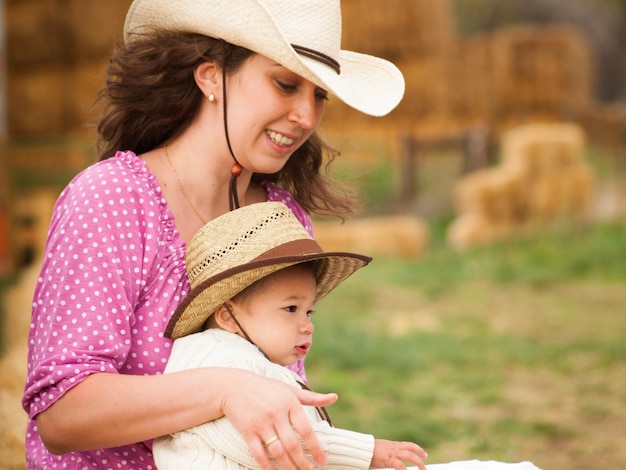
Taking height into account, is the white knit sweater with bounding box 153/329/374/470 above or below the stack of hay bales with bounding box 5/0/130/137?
below

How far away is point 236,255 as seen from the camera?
2.24 m

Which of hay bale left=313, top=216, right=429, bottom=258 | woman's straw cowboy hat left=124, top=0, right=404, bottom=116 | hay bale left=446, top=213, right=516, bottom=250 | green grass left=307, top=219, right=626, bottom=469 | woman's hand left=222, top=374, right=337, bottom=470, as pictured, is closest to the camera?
woman's hand left=222, top=374, right=337, bottom=470

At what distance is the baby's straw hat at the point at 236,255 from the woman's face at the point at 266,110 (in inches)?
7.1

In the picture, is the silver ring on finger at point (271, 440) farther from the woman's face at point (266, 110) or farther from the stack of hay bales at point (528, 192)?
the stack of hay bales at point (528, 192)

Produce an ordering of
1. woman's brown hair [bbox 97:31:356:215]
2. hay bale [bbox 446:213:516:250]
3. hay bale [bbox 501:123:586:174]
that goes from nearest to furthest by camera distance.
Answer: woman's brown hair [bbox 97:31:356:215] < hay bale [bbox 446:213:516:250] < hay bale [bbox 501:123:586:174]

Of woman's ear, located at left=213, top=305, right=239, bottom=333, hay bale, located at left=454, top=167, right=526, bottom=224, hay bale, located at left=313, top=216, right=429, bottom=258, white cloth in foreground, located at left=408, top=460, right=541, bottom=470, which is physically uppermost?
hay bale, located at left=454, top=167, right=526, bottom=224

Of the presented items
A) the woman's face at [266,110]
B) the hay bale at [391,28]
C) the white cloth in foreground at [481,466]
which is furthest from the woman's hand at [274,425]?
the hay bale at [391,28]

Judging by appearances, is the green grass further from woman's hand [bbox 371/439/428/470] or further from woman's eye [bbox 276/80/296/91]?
woman's eye [bbox 276/80/296/91]

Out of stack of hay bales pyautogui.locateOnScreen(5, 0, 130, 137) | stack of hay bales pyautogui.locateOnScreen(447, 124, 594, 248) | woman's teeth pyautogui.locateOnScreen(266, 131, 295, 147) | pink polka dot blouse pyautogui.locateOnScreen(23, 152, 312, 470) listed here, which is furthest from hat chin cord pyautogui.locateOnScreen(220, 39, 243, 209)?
stack of hay bales pyautogui.locateOnScreen(5, 0, 130, 137)

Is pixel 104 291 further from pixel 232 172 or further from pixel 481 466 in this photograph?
pixel 481 466

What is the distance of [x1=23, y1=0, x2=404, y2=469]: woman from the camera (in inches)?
81.5

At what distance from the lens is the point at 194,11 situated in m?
2.50

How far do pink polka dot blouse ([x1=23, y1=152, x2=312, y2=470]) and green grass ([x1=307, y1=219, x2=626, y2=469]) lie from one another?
2783mm

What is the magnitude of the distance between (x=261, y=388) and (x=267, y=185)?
102cm
